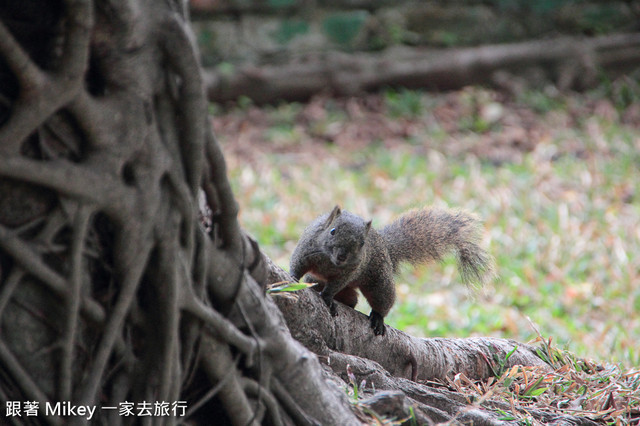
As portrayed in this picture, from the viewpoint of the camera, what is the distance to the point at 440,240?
3.73m

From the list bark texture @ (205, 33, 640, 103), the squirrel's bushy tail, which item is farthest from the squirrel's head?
bark texture @ (205, 33, 640, 103)

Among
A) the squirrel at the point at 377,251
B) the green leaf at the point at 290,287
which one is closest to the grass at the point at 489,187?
the squirrel at the point at 377,251

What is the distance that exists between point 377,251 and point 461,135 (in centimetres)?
480

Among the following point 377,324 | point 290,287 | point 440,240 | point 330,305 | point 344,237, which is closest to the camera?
point 290,287

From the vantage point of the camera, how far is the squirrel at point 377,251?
10.7ft

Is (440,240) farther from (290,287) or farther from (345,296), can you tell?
(290,287)

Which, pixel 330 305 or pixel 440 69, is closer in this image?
pixel 330 305

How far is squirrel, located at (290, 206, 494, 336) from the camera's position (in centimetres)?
326

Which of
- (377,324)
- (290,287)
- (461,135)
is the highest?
(290,287)

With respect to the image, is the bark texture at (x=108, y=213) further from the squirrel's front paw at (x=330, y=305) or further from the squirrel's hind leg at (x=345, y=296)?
the squirrel's hind leg at (x=345, y=296)

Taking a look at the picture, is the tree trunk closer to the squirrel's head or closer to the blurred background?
the squirrel's head

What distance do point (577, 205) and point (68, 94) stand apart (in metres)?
5.45

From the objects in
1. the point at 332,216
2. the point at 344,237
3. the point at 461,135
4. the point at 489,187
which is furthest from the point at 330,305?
the point at 461,135

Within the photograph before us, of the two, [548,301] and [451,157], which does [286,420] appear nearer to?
[548,301]
